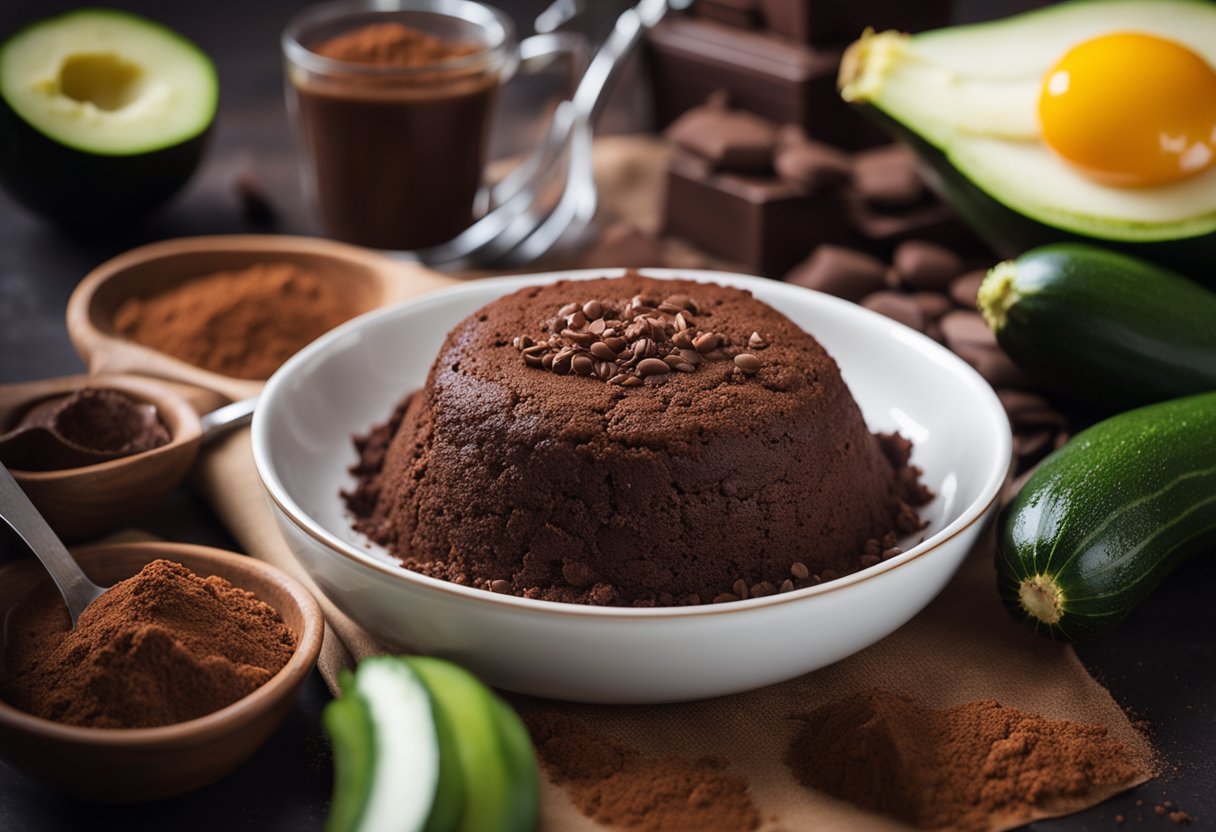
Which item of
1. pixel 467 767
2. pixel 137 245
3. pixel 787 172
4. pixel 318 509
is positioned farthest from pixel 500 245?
pixel 467 767

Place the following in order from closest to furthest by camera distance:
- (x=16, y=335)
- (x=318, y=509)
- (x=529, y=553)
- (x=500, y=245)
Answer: (x=529, y=553), (x=318, y=509), (x=16, y=335), (x=500, y=245)

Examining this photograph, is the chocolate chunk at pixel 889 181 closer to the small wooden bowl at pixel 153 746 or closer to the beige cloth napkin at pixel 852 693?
the beige cloth napkin at pixel 852 693

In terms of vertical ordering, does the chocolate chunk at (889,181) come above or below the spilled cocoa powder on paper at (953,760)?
above

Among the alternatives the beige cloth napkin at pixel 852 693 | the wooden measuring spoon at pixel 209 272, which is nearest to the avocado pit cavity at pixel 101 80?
the wooden measuring spoon at pixel 209 272

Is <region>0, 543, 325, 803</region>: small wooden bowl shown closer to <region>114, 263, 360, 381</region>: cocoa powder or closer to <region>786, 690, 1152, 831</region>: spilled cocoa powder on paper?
<region>786, 690, 1152, 831</region>: spilled cocoa powder on paper

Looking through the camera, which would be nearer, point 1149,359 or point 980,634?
point 980,634

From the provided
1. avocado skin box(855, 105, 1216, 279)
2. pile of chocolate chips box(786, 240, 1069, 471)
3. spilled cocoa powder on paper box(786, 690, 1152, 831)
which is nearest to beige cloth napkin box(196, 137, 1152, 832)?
spilled cocoa powder on paper box(786, 690, 1152, 831)

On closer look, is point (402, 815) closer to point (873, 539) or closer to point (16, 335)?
point (873, 539)
